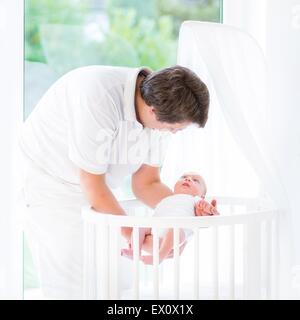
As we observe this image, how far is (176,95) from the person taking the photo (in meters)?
1.65

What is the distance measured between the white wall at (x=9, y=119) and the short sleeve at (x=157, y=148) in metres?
0.54

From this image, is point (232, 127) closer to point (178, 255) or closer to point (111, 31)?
point (178, 255)

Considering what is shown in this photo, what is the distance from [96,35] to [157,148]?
664mm

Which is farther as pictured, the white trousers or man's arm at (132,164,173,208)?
man's arm at (132,164,173,208)

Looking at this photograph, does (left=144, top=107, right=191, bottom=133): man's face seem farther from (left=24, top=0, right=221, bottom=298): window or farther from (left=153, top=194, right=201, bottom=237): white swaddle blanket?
(left=24, top=0, right=221, bottom=298): window

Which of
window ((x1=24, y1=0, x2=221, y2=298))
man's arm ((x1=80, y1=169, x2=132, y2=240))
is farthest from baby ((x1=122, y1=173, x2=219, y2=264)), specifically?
window ((x1=24, y1=0, x2=221, y2=298))

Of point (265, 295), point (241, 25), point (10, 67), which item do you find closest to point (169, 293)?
point (265, 295)

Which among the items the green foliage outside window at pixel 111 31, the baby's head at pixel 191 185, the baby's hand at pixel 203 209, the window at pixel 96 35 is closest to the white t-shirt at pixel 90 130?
the baby's head at pixel 191 185

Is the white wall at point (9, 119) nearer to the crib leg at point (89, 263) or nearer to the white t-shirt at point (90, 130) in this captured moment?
the white t-shirt at point (90, 130)

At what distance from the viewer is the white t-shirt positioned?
5.55 feet

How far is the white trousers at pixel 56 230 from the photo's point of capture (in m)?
1.84

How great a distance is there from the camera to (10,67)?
218 centimetres

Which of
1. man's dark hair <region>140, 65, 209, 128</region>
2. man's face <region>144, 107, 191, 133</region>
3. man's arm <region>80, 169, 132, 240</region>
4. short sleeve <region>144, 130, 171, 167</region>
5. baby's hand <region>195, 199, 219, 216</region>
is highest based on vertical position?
man's dark hair <region>140, 65, 209, 128</region>
